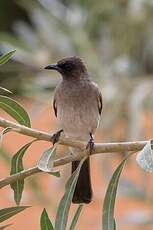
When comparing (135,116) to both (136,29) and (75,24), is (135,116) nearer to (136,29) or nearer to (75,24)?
(136,29)

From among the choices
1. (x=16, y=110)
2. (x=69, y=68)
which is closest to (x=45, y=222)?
(x=16, y=110)

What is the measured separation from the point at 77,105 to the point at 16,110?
0.75 m

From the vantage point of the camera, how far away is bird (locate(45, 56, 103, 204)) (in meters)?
3.10

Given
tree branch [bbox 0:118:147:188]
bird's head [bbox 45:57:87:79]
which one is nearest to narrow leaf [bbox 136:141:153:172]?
tree branch [bbox 0:118:147:188]

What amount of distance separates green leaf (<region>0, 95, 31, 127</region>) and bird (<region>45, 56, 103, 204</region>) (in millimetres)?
650

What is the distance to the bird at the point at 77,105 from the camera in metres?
3.10

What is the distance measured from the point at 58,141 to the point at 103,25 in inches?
133

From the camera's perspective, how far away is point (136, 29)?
5195 millimetres

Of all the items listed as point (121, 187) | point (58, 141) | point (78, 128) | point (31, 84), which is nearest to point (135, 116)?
point (121, 187)

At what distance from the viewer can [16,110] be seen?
7.86 ft

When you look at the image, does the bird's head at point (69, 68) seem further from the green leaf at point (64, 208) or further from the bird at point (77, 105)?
the green leaf at point (64, 208)

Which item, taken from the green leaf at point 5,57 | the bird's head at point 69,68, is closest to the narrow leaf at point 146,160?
the green leaf at point 5,57

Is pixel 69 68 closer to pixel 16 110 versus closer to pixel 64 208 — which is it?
pixel 16 110

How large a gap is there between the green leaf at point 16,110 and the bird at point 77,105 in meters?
0.65
